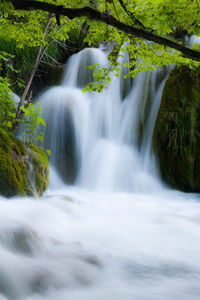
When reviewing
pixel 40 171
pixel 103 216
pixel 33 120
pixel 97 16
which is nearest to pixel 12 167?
pixel 40 171

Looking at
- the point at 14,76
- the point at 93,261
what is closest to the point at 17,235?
the point at 93,261

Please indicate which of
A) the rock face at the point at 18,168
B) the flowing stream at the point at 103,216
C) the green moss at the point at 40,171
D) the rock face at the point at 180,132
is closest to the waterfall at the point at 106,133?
the flowing stream at the point at 103,216

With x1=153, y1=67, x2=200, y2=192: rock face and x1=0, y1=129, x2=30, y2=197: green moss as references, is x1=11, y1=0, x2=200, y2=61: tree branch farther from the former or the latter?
x1=153, y1=67, x2=200, y2=192: rock face

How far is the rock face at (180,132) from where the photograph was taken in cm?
668

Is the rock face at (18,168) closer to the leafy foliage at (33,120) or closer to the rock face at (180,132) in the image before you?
the leafy foliage at (33,120)

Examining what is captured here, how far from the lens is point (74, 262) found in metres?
2.49

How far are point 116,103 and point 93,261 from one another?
A: 22.9 ft

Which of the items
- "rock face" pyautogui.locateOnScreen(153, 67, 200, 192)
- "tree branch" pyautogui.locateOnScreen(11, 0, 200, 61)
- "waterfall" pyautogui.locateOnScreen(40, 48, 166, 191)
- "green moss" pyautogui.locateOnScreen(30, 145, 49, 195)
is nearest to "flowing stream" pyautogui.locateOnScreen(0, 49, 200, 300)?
"waterfall" pyautogui.locateOnScreen(40, 48, 166, 191)

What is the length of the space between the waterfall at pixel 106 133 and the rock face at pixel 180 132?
19.5 inches

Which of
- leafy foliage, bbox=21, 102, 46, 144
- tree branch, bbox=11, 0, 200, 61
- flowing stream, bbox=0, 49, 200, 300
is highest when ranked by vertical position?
tree branch, bbox=11, 0, 200, 61

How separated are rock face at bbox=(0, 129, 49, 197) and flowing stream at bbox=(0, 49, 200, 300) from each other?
0.83ft

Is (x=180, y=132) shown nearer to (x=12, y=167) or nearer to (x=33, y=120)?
(x=33, y=120)

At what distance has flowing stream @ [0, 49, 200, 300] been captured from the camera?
223cm

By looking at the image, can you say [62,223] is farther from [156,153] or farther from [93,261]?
[156,153]
